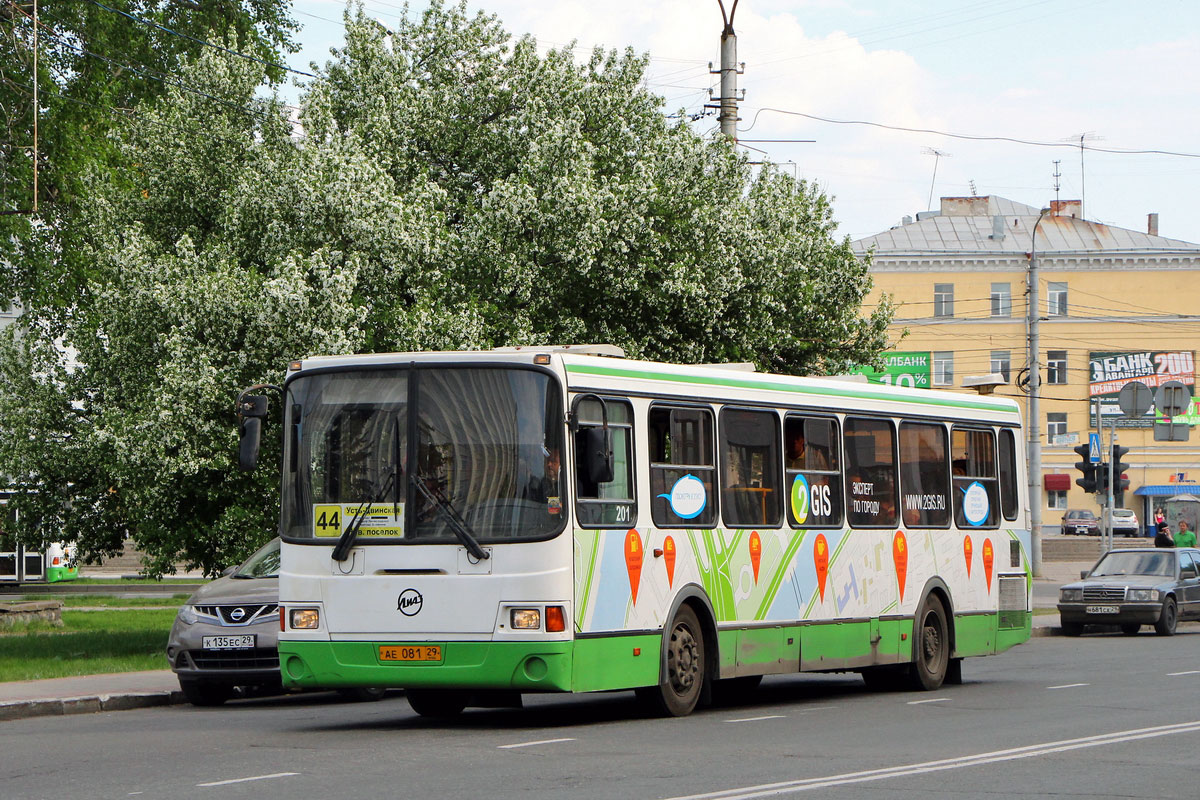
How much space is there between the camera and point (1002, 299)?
273 ft

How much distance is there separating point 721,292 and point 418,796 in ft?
55.5

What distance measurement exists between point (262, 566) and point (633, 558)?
19.4 feet

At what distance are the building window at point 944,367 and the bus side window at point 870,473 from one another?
67.9 metres

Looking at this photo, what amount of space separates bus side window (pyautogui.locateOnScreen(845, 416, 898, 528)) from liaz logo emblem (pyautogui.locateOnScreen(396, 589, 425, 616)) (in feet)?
17.0

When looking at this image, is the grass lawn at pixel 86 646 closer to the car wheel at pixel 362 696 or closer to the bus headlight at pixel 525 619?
the car wheel at pixel 362 696

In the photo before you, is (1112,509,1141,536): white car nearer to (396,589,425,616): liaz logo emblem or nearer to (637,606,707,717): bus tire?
(637,606,707,717): bus tire

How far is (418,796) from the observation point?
941cm

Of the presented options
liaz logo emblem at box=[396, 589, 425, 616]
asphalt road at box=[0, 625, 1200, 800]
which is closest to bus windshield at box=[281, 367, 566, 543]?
liaz logo emblem at box=[396, 589, 425, 616]

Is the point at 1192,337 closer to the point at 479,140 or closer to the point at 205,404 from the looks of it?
the point at 479,140

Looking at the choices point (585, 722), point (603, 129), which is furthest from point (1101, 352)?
point (585, 722)

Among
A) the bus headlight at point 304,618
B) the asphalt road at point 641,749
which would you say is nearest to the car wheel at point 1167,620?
the asphalt road at point 641,749

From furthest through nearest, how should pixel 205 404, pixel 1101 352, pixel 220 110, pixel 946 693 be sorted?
pixel 1101 352 → pixel 220 110 → pixel 205 404 → pixel 946 693

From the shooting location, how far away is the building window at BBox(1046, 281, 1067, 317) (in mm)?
83125

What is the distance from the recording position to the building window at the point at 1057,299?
8312 cm
